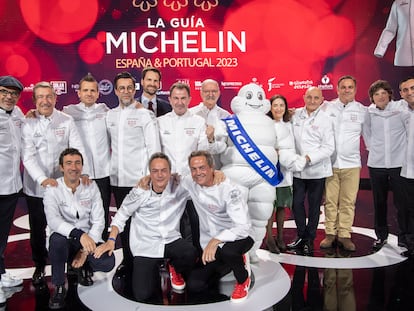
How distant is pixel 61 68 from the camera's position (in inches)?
273

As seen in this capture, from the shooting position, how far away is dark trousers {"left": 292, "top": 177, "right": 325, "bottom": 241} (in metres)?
4.23

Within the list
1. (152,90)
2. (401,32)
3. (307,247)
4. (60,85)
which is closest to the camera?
(152,90)

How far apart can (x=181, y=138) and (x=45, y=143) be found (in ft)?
3.35

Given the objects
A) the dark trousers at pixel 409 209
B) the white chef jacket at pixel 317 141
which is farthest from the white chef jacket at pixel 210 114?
the dark trousers at pixel 409 209

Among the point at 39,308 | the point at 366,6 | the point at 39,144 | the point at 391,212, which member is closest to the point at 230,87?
the point at 366,6

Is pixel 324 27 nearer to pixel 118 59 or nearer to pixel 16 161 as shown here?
pixel 118 59

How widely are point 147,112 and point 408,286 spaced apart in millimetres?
2332

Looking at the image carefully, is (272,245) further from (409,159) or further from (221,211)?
(409,159)

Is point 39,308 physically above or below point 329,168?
below

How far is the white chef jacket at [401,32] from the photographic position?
6.47 metres

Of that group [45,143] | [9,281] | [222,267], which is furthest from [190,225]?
[9,281]

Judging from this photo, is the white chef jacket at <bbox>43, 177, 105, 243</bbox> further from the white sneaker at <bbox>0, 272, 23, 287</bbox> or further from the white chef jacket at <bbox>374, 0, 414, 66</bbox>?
the white chef jacket at <bbox>374, 0, 414, 66</bbox>

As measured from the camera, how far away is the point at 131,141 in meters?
3.74

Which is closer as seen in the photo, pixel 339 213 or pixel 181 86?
pixel 181 86
